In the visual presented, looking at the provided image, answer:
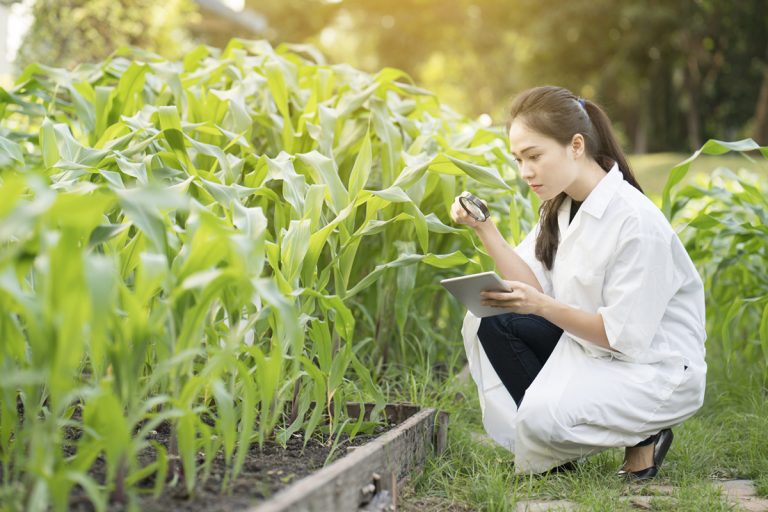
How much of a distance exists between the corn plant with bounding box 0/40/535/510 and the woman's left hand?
12 centimetres

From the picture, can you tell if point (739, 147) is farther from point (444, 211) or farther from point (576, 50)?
point (576, 50)

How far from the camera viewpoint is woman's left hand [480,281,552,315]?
2047 mm

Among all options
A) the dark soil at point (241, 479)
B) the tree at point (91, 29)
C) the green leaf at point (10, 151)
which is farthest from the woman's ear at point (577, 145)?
the tree at point (91, 29)

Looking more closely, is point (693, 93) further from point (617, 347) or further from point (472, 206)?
point (617, 347)

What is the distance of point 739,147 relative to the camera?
245 centimetres

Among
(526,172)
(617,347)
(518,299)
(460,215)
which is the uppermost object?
(526,172)

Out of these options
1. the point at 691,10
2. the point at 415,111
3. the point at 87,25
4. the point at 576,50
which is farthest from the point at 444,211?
the point at 576,50

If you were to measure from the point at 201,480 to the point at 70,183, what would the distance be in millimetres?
691

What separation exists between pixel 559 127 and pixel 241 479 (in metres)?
1.19

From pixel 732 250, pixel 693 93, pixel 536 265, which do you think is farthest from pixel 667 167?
pixel 536 265

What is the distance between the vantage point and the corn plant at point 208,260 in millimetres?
1154

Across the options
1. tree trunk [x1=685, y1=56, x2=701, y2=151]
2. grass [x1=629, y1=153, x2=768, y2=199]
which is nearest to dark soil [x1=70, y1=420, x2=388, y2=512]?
grass [x1=629, y1=153, x2=768, y2=199]

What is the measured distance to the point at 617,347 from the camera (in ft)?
6.85

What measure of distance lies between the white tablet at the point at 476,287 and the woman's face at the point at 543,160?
1.06 feet
